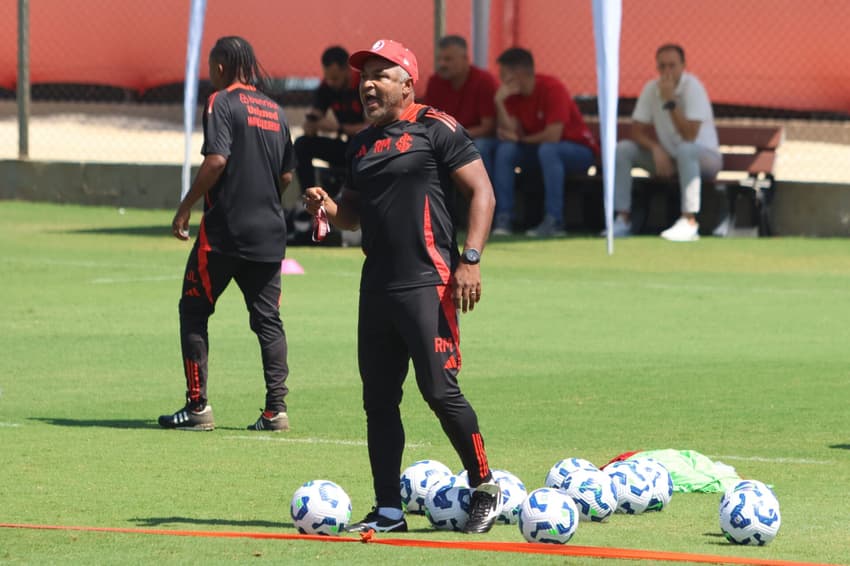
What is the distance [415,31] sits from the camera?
2439 cm

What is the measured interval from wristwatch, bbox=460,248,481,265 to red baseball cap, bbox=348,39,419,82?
0.70m

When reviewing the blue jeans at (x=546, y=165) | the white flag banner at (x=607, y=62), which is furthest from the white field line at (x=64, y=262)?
the blue jeans at (x=546, y=165)

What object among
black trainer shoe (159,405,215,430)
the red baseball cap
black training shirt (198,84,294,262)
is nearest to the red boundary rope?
the red baseball cap

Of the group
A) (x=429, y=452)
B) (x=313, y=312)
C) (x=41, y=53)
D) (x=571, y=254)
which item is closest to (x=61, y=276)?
(x=313, y=312)

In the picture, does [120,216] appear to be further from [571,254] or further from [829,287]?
[829,287]

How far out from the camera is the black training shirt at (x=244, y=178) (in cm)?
955

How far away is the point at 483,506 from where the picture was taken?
6812 mm

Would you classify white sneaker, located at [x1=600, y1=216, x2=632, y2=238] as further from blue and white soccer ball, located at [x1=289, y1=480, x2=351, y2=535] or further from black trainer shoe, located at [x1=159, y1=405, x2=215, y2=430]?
blue and white soccer ball, located at [x1=289, y1=480, x2=351, y2=535]

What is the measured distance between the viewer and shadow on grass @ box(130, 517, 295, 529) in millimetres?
6945

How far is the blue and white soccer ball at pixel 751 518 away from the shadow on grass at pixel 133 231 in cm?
1409

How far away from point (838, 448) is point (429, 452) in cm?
196

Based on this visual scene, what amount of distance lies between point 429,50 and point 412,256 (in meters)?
17.5

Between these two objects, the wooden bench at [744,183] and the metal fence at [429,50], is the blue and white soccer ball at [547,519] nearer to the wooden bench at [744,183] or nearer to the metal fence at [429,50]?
the wooden bench at [744,183]

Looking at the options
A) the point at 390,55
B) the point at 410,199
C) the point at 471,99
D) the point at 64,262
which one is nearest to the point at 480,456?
the point at 410,199
